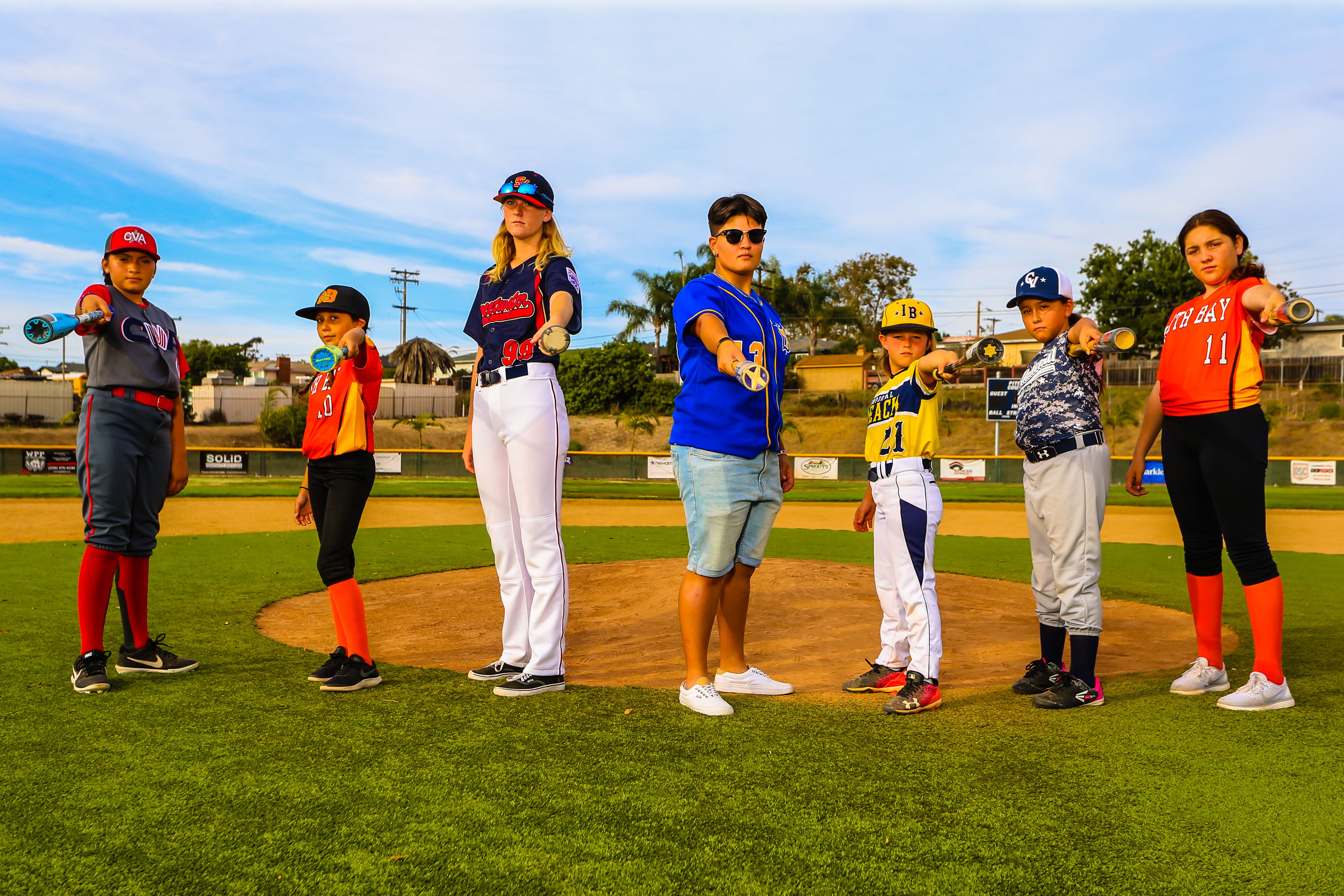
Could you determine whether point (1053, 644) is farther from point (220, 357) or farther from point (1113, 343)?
point (220, 357)

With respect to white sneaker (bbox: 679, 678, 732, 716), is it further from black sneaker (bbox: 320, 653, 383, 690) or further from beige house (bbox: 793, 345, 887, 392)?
beige house (bbox: 793, 345, 887, 392)

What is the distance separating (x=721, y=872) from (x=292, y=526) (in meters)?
11.9

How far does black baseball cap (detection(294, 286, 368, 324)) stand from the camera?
12.9 ft

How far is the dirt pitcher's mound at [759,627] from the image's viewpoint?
434 centimetres

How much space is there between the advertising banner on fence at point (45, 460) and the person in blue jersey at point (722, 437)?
2746 cm

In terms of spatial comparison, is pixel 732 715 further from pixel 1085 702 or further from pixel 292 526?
pixel 292 526

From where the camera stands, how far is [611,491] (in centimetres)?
2353

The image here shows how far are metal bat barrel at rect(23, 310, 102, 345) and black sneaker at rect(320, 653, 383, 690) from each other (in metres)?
1.76

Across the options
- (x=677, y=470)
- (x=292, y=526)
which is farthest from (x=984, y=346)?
(x=292, y=526)

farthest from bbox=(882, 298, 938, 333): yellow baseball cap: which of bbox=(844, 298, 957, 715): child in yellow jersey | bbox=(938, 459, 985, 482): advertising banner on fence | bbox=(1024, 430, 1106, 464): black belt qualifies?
bbox=(938, 459, 985, 482): advertising banner on fence

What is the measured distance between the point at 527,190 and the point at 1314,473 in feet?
92.5

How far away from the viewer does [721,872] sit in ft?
6.53

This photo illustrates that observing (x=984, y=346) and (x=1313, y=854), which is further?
(x=984, y=346)

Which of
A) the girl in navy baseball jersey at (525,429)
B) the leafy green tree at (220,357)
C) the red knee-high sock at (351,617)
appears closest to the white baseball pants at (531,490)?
the girl in navy baseball jersey at (525,429)
